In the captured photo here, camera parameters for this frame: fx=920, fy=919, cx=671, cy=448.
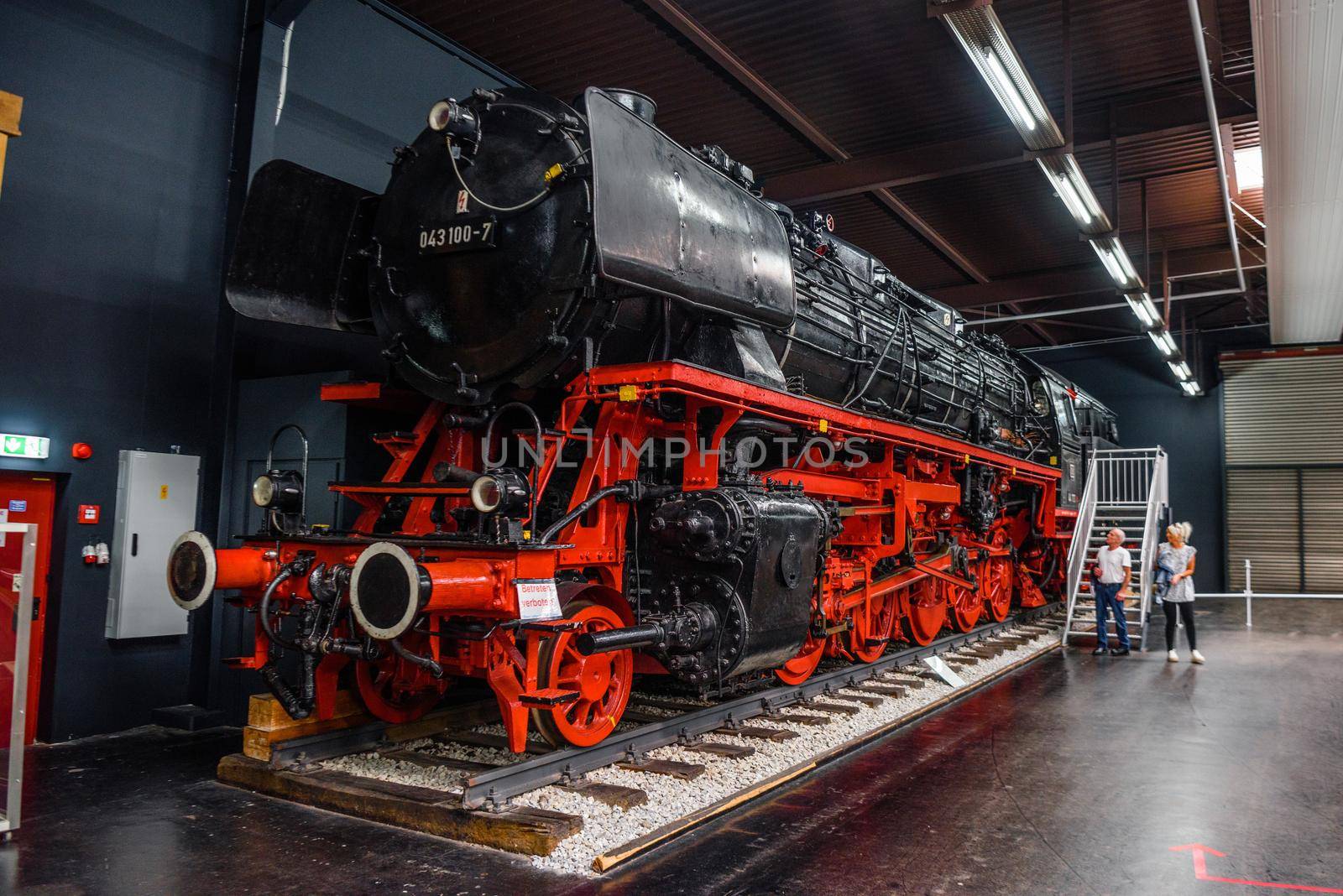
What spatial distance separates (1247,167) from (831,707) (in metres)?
9.64

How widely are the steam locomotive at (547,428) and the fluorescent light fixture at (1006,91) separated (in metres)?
1.87

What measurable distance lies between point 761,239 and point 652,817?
320 cm

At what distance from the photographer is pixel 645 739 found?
→ 4.93 metres

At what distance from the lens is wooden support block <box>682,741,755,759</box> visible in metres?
4.97

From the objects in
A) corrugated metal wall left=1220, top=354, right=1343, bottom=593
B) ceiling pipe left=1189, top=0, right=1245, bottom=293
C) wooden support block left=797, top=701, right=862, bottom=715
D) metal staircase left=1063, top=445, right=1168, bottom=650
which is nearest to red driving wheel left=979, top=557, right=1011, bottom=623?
metal staircase left=1063, top=445, right=1168, bottom=650

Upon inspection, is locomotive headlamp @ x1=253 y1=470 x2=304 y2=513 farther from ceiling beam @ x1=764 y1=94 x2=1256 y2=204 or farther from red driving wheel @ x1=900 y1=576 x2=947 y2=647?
ceiling beam @ x1=764 y1=94 x2=1256 y2=204

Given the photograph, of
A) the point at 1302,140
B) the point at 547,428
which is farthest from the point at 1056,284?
the point at 547,428

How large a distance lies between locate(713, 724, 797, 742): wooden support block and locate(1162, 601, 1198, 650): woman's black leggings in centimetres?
587

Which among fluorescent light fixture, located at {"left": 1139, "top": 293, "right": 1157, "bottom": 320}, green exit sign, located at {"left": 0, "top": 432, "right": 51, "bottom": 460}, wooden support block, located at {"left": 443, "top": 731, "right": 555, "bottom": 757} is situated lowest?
wooden support block, located at {"left": 443, "top": 731, "right": 555, "bottom": 757}

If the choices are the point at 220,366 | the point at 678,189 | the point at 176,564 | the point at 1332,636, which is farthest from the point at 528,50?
the point at 1332,636

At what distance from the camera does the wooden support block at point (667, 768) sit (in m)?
4.55

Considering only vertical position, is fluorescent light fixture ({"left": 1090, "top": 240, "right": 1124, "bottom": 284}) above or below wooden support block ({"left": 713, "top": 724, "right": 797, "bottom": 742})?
above

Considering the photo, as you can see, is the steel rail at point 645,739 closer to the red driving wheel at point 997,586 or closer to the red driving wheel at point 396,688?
the red driving wheel at point 396,688

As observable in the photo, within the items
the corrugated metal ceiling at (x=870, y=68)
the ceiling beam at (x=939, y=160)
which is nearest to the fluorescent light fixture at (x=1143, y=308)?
the corrugated metal ceiling at (x=870, y=68)
